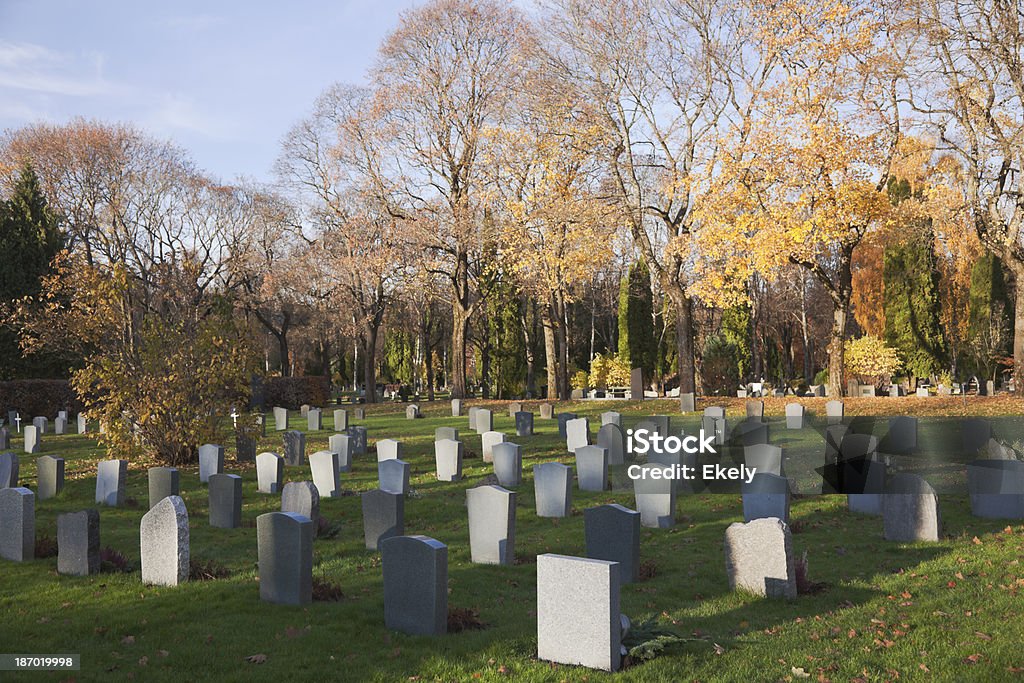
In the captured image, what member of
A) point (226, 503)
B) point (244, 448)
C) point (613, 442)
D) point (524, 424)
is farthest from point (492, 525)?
point (524, 424)

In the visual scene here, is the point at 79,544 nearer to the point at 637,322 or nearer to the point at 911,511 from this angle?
the point at 911,511

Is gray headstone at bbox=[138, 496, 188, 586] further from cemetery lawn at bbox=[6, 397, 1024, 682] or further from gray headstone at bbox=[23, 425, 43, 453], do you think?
gray headstone at bbox=[23, 425, 43, 453]

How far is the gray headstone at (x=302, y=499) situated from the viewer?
421 inches

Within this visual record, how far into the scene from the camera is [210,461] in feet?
50.8

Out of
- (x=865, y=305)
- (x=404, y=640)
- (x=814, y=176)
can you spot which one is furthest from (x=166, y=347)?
(x=865, y=305)

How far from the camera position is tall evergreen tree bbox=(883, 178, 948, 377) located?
3906 centimetres

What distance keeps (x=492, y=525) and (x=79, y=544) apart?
174 inches

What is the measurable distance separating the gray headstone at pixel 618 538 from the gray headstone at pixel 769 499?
2.60 m

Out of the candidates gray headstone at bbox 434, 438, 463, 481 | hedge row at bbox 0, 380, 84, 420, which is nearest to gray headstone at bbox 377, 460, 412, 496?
gray headstone at bbox 434, 438, 463, 481

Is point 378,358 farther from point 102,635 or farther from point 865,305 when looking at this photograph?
point 102,635

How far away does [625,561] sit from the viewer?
8.90 metres

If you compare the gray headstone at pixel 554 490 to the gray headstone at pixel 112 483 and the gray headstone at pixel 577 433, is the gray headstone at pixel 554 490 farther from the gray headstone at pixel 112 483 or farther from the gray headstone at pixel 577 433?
the gray headstone at pixel 112 483

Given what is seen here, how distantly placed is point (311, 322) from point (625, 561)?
50.0 m

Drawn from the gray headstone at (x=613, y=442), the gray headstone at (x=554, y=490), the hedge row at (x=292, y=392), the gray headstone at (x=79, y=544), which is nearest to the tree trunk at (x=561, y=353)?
the hedge row at (x=292, y=392)
